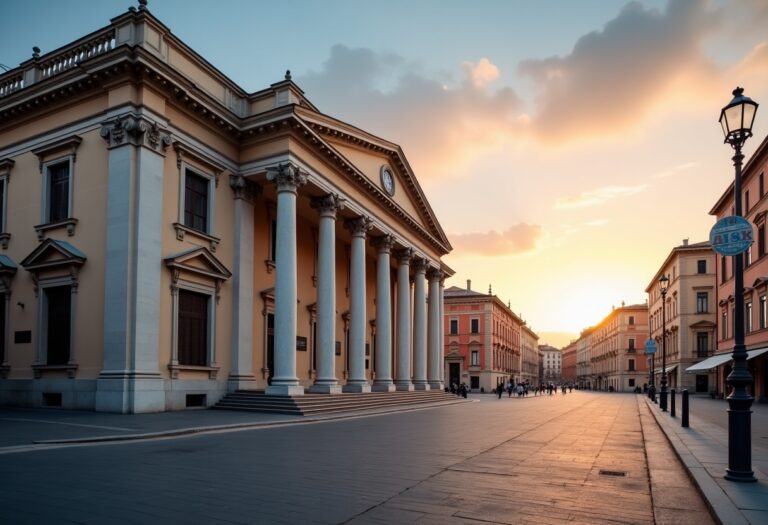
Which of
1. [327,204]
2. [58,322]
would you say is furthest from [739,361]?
[58,322]

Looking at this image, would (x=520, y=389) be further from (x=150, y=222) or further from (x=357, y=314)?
(x=150, y=222)

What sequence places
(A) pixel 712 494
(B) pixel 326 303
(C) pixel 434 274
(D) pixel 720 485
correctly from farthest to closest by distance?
1. (C) pixel 434 274
2. (B) pixel 326 303
3. (D) pixel 720 485
4. (A) pixel 712 494

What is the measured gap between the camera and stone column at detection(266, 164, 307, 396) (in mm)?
20781

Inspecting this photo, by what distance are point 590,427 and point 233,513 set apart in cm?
1470

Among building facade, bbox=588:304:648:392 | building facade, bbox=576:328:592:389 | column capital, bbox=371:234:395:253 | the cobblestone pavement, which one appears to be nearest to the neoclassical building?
column capital, bbox=371:234:395:253

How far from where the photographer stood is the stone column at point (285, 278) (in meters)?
20.8

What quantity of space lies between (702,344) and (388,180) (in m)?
47.8

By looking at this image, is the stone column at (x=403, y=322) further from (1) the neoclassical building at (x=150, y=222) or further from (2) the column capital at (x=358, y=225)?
(1) the neoclassical building at (x=150, y=222)

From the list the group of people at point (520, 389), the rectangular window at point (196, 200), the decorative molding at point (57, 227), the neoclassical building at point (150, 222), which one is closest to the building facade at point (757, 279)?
the group of people at point (520, 389)

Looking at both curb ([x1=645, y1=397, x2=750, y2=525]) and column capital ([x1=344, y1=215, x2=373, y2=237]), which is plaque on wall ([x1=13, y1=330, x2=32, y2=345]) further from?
curb ([x1=645, y1=397, x2=750, y2=525])

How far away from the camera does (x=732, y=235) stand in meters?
8.49

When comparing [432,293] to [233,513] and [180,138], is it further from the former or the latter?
[233,513]

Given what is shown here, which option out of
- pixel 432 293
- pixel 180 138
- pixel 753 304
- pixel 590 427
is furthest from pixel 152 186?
pixel 753 304

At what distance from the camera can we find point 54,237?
19531 millimetres
